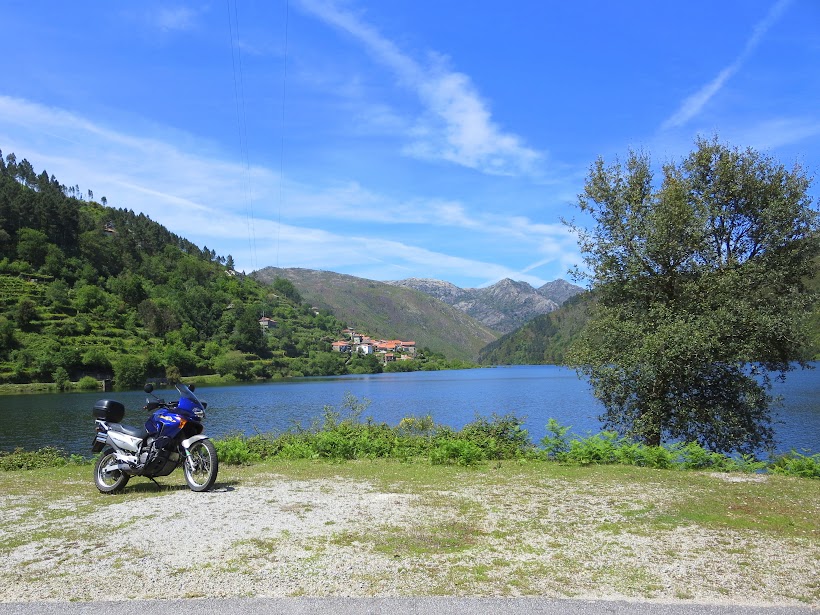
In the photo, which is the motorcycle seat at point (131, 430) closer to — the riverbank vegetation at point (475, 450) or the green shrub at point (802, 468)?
the riverbank vegetation at point (475, 450)

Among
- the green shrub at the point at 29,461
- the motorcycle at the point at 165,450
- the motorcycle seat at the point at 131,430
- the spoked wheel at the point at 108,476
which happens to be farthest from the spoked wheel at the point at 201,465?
the green shrub at the point at 29,461

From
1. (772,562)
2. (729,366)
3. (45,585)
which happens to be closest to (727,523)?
(772,562)

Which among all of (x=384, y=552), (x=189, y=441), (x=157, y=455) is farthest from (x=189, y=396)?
(x=384, y=552)

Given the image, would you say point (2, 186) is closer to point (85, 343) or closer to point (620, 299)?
point (85, 343)

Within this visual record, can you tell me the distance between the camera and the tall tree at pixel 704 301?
51.1 ft

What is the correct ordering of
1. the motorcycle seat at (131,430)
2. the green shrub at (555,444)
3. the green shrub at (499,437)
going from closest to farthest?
1. the motorcycle seat at (131,430)
2. the green shrub at (555,444)
3. the green shrub at (499,437)

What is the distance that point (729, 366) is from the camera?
1628 cm

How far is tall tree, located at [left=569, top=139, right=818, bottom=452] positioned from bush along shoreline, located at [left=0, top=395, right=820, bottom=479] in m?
2.39

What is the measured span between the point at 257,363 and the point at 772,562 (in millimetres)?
134755

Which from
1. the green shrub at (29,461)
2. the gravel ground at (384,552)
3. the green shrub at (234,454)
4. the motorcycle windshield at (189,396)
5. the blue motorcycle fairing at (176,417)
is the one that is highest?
the motorcycle windshield at (189,396)

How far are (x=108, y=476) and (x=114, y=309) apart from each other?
129m

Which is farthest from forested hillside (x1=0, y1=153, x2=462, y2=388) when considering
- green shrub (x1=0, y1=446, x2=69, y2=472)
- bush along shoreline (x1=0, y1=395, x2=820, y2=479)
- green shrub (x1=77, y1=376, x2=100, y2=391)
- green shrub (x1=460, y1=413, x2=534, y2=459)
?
green shrub (x1=460, y1=413, x2=534, y2=459)

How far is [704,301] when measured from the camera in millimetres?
15859

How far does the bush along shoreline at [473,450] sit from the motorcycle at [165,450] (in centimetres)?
365
